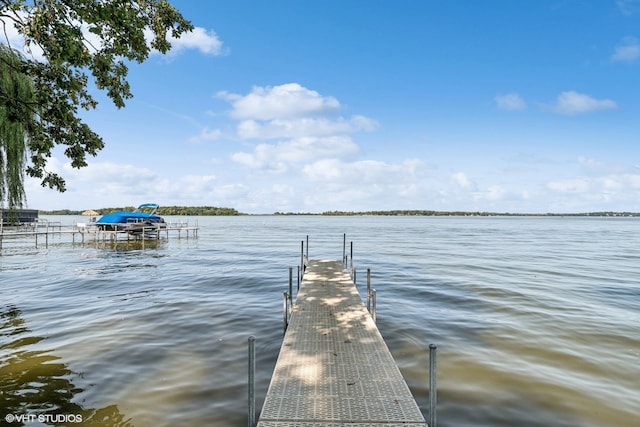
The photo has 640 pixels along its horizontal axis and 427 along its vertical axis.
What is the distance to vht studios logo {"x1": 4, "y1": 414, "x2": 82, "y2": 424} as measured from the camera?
652 centimetres

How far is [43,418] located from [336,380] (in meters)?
5.39

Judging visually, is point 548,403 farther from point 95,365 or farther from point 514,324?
point 95,365

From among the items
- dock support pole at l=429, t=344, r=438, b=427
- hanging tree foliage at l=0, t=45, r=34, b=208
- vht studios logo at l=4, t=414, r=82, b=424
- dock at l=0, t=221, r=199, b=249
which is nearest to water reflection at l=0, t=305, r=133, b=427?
vht studios logo at l=4, t=414, r=82, b=424

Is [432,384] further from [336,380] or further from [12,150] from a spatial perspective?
[12,150]

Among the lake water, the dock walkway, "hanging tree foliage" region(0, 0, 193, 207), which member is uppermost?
"hanging tree foliage" region(0, 0, 193, 207)

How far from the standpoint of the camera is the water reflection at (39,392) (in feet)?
21.7

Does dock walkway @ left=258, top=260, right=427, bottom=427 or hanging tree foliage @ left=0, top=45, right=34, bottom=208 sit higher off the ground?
hanging tree foliage @ left=0, top=45, right=34, bottom=208

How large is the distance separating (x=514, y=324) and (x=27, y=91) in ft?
77.9

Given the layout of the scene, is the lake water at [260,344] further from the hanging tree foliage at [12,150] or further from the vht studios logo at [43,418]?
the hanging tree foliage at [12,150]

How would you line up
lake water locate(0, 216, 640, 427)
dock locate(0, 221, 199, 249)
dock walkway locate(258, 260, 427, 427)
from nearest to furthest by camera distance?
dock walkway locate(258, 260, 427, 427) → lake water locate(0, 216, 640, 427) → dock locate(0, 221, 199, 249)

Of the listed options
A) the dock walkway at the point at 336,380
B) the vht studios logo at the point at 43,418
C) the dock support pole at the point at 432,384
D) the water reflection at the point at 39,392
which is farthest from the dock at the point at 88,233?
the dock support pole at the point at 432,384

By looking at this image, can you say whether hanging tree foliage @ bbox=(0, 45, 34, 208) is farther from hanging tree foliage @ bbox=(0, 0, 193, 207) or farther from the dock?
the dock

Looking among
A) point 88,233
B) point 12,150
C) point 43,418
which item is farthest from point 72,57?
point 88,233

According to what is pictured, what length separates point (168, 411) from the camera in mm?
7023
